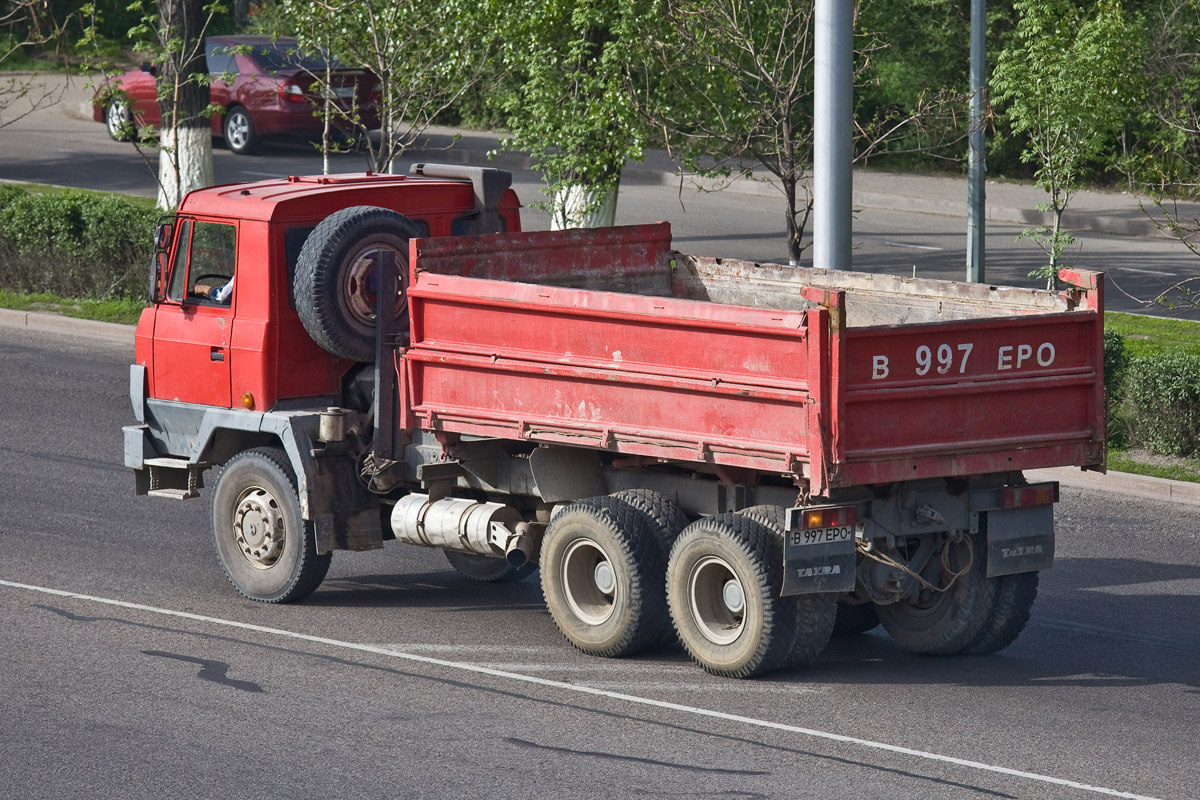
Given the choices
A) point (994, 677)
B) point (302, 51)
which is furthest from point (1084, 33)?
point (994, 677)

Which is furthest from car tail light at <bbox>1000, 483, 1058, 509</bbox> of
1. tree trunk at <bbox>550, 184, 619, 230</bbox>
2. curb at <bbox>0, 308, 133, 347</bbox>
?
curb at <bbox>0, 308, 133, 347</bbox>

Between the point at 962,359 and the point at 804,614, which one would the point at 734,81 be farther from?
the point at 804,614

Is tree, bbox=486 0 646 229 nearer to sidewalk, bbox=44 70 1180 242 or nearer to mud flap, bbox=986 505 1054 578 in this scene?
sidewalk, bbox=44 70 1180 242

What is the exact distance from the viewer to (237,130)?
103 feet

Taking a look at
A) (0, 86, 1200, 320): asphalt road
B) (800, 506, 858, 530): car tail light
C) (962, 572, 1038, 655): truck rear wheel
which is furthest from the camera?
(0, 86, 1200, 320): asphalt road

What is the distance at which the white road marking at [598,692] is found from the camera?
6.88m

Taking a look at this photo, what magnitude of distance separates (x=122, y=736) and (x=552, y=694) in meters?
1.96

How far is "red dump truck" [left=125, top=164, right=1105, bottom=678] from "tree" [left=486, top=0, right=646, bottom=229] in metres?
6.94

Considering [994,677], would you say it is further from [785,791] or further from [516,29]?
[516,29]

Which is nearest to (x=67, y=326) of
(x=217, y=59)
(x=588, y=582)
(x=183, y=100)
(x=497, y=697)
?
(x=183, y=100)

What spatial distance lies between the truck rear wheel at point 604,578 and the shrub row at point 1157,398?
5.73 meters

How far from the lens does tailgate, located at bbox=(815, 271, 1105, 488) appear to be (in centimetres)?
768

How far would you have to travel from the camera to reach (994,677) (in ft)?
27.4

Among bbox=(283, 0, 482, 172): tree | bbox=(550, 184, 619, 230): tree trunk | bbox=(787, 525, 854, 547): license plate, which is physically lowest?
bbox=(787, 525, 854, 547): license plate
